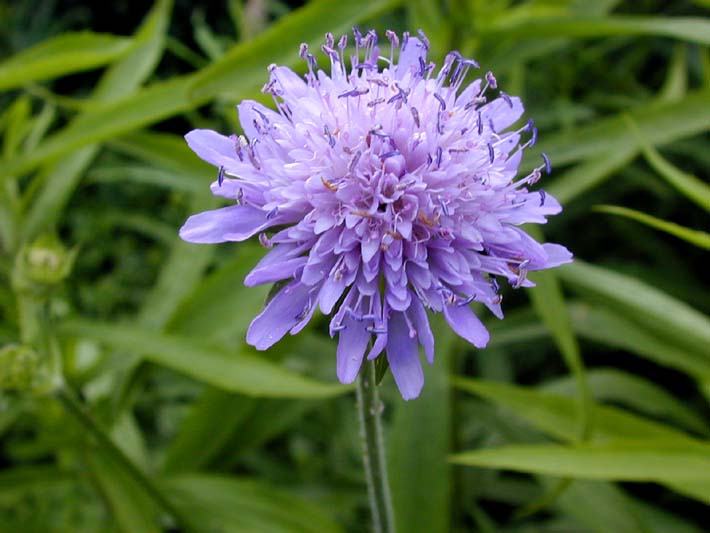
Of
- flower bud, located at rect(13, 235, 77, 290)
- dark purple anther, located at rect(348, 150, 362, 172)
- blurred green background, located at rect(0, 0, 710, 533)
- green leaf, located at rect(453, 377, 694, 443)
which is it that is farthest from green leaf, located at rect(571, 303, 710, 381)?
flower bud, located at rect(13, 235, 77, 290)

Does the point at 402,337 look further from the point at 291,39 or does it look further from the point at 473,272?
the point at 291,39

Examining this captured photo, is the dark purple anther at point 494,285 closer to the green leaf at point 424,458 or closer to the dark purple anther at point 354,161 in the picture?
the dark purple anther at point 354,161

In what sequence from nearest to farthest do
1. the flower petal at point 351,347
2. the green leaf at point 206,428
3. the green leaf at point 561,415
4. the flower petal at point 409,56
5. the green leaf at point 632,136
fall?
the flower petal at point 351,347 → the flower petal at point 409,56 → the green leaf at point 561,415 → the green leaf at point 632,136 → the green leaf at point 206,428

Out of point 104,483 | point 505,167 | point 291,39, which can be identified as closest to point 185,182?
point 291,39

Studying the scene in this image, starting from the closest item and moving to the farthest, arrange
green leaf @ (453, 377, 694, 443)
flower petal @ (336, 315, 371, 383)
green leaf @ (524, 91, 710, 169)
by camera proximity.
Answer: flower petal @ (336, 315, 371, 383), green leaf @ (453, 377, 694, 443), green leaf @ (524, 91, 710, 169)

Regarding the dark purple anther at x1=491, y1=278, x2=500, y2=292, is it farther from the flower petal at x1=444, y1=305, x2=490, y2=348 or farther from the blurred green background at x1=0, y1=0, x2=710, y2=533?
the blurred green background at x1=0, y1=0, x2=710, y2=533

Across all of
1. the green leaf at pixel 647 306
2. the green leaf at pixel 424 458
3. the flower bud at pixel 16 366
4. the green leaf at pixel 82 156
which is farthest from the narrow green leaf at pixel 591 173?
the flower bud at pixel 16 366

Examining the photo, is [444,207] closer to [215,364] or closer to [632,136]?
[215,364]
